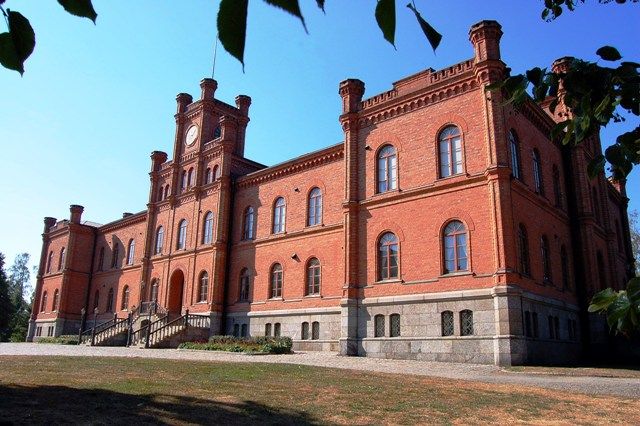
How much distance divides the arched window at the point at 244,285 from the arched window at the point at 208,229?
3.63 meters

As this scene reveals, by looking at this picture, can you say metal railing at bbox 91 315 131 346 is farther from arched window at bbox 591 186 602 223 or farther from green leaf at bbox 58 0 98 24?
green leaf at bbox 58 0 98 24

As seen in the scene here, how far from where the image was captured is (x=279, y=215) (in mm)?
29812

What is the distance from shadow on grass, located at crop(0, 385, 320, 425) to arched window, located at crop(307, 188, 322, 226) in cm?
1965

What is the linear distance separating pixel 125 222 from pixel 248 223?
16.9 meters

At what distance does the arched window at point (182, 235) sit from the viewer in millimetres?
35281

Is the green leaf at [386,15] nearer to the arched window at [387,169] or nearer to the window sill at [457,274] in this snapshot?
the window sill at [457,274]

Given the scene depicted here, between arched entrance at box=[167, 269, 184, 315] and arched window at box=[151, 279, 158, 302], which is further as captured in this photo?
arched window at box=[151, 279, 158, 302]

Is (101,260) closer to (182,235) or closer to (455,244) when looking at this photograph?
(182,235)

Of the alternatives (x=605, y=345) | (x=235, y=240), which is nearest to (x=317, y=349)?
(x=235, y=240)

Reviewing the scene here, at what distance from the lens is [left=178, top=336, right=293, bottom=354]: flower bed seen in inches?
898

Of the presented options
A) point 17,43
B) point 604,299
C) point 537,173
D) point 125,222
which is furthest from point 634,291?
point 125,222

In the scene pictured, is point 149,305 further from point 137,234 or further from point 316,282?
point 316,282

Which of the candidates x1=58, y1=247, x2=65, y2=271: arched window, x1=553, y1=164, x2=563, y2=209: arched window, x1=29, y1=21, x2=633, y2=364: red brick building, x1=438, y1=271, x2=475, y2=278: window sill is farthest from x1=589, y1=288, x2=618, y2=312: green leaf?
x1=58, y1=247, x2=65, y2=271: arched window

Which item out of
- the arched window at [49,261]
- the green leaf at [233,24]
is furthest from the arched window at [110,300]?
the green leaf at [233,24]
